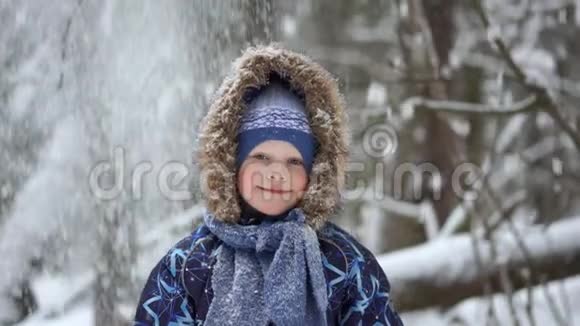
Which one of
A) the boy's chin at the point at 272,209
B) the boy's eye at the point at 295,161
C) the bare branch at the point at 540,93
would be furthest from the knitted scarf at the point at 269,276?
the bare branch at the point at 540,93

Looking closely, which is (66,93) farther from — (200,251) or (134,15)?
(200,251)

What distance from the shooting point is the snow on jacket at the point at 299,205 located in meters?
2.16

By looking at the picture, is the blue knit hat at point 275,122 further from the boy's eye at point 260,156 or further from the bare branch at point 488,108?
the bare branch at point 488,108

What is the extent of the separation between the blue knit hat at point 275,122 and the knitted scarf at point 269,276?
19 cm

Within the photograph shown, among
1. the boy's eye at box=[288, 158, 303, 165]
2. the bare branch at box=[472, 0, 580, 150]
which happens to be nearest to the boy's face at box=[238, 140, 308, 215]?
the boy's eye at box=[288, 158, 303, 165]

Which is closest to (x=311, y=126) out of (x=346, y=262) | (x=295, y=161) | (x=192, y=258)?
(x=295, y=161)

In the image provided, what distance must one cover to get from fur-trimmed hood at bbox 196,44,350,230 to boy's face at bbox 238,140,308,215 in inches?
1.3

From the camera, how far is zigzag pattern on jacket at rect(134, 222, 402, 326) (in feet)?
7.04

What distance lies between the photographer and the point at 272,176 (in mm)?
2158

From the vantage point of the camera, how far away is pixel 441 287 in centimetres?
432

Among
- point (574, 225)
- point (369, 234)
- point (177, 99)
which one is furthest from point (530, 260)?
point (369, 234)

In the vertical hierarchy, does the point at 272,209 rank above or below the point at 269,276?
above

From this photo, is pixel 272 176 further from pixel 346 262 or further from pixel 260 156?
pixel 346 262

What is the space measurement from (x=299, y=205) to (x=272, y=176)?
0.12 m
